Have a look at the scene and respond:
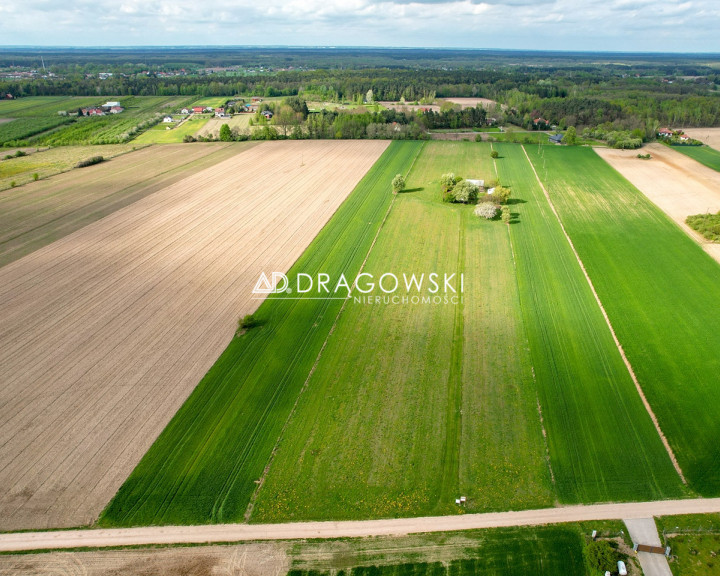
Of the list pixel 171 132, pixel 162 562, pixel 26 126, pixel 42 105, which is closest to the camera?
pixel 162 562

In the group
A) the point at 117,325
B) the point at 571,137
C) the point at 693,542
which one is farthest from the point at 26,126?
the point at 693,542

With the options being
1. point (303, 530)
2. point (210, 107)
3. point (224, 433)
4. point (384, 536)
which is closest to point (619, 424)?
point (384, 536)

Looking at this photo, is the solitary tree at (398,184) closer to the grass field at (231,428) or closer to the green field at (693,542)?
the grass field at (231,428)

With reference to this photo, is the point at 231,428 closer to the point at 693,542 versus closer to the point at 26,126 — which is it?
the point at 693,542

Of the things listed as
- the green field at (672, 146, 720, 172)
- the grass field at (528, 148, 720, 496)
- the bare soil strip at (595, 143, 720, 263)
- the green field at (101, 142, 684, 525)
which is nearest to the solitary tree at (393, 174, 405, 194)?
the grass field at (528, 148, 720, 496)

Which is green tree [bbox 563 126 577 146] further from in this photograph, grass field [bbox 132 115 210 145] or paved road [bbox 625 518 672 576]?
paved road [bbox 625 518 672 576]

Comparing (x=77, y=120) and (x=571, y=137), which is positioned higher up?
(x=571, y=137)

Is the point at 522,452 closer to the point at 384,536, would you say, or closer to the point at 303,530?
the point at 384,536
